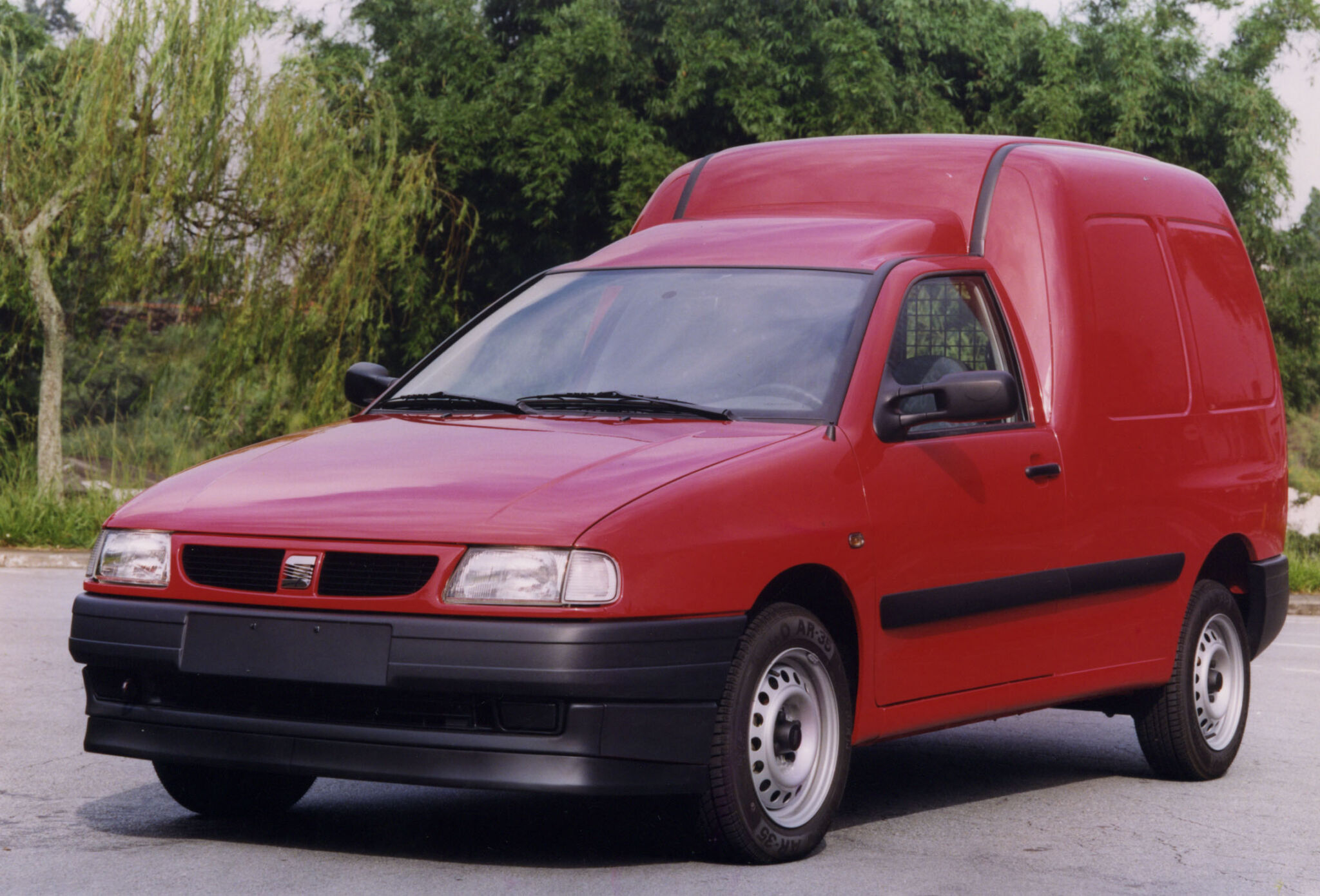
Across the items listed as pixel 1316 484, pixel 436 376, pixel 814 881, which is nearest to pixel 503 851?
pixel 814 881

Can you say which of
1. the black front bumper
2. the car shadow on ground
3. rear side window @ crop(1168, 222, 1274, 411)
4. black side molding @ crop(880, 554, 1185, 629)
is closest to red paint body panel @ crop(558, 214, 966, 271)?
black side molding @ crop(880, 554, 1185, 629)

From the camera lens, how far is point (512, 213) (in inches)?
1124

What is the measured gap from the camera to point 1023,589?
243 inches

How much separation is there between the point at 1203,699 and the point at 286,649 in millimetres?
4126

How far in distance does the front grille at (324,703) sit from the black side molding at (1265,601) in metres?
4.13

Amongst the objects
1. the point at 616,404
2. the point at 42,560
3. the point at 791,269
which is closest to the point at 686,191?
the point at 791,269

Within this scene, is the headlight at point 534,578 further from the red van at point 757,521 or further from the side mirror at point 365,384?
the side mirror at point 365,384

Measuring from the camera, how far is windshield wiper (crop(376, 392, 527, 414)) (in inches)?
230

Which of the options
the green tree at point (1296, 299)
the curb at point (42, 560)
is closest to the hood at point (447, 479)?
the curb at point (42, 560)

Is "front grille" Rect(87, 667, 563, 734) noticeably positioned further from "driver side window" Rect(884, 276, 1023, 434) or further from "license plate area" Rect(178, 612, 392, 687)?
"driver side window" Rect(884, 276, 1023, 434)

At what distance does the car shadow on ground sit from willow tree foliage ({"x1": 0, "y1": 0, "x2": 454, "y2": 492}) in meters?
14.8

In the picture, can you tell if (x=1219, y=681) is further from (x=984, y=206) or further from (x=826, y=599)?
(x=826, y=599)

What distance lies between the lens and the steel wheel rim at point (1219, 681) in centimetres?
742

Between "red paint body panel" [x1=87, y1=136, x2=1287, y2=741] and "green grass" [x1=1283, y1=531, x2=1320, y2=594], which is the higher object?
"red paint body panel" [x1=87, y1=136, x2=1287, y2=741]
